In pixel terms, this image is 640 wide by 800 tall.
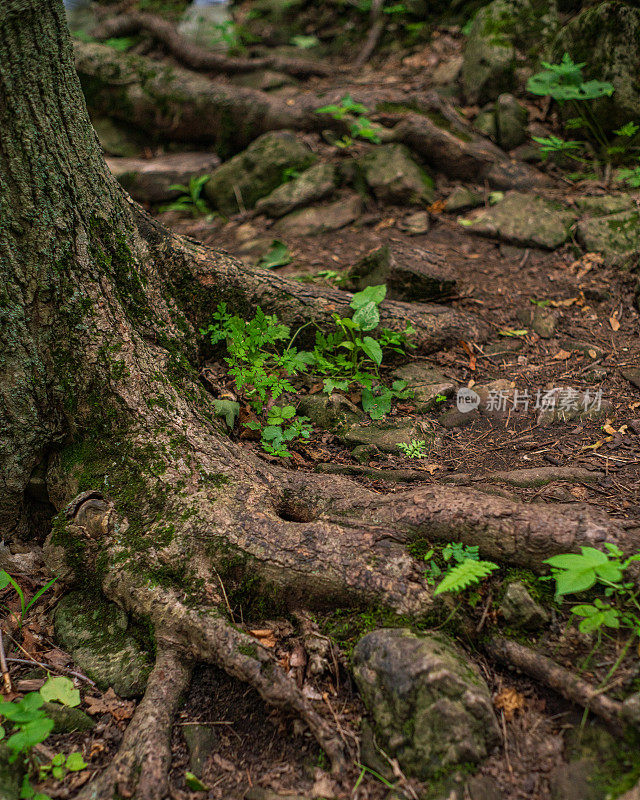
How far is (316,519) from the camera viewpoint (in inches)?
101

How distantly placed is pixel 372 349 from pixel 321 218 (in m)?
2.86

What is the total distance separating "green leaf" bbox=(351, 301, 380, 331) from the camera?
11.6ft

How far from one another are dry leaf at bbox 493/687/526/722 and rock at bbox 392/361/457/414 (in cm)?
186

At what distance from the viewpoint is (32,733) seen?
1.78m

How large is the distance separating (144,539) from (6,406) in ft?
3.06

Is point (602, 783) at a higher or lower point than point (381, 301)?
lower

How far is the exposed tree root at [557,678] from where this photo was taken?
172 centimetres

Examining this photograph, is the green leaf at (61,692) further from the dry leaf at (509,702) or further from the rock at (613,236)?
the rock at (613,236)

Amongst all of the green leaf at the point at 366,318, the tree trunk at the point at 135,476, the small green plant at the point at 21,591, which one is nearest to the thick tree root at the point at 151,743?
the tree trunk at the point at 135,476

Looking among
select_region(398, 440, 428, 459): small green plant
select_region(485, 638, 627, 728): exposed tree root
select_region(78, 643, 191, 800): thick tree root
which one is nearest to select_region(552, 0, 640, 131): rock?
select_region(398, 440, 428, 459): small green plant

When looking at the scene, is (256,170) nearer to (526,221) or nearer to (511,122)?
(511,122)

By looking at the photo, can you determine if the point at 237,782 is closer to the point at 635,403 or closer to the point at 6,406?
the point at 6,406

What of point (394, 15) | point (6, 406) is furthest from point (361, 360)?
point (394, 15)

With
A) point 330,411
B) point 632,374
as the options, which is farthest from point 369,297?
point 632,374
